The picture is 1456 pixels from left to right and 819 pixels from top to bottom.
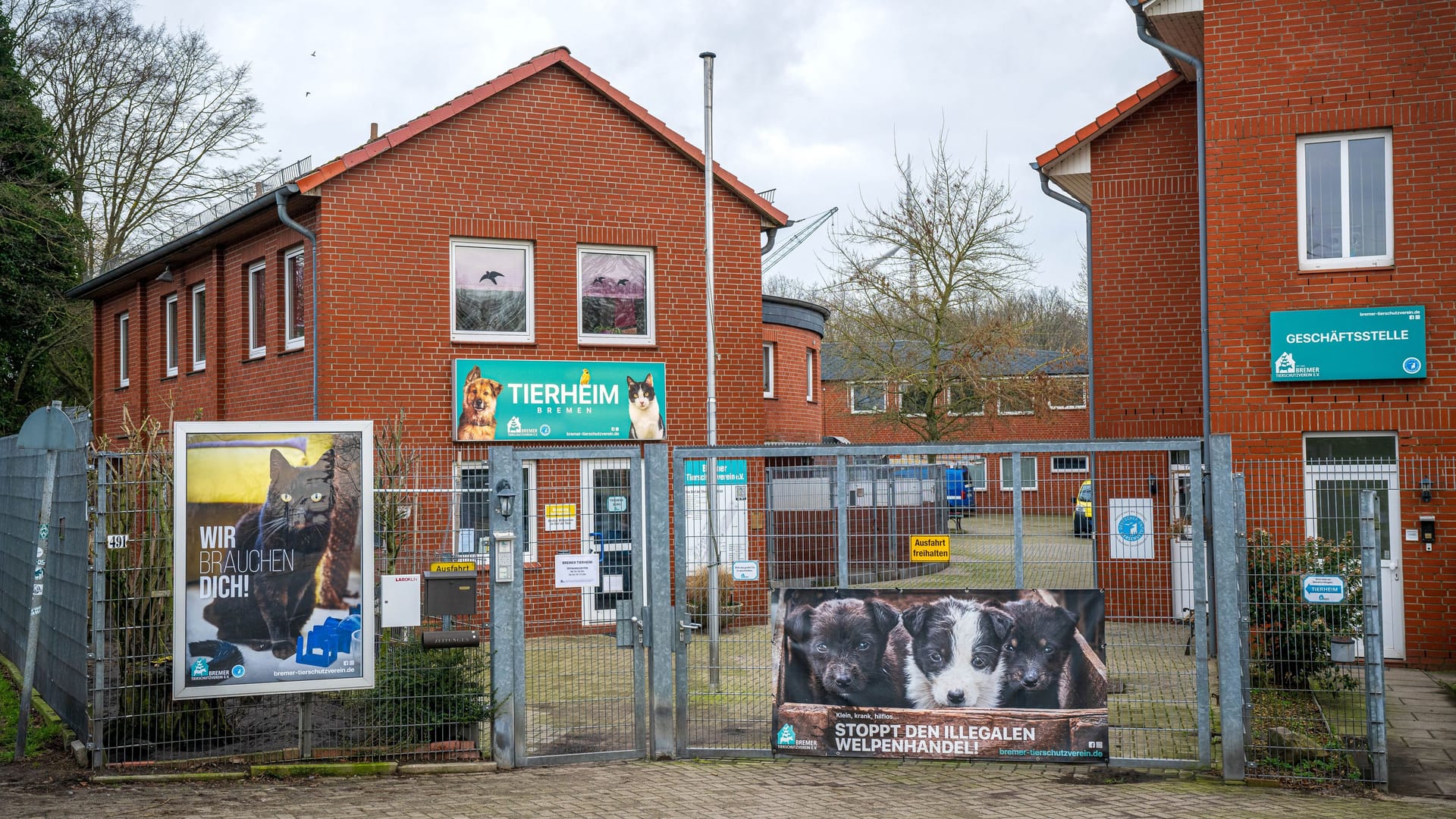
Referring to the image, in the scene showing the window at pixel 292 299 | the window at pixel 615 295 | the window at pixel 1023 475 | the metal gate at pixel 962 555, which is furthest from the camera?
the window at pixel 615 295

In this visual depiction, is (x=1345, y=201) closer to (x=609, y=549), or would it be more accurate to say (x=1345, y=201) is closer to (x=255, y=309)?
(x=609, y=549)

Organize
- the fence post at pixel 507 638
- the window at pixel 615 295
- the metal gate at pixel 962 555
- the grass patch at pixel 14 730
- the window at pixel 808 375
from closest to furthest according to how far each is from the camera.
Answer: the metal gate at pixel 962 555, the fence post at pixel 507 638, the grass patch at pixel 14 730, the window at pixel 615 295, the window at pixel 808 375

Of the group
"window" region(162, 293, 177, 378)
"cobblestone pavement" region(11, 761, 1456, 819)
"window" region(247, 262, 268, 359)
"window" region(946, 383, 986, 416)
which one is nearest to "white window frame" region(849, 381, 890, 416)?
"window" region(946, 383, 986, 416)

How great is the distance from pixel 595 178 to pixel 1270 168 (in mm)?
8400

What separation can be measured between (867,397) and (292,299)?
70.9 ft

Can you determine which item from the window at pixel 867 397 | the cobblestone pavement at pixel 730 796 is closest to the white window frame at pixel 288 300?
the cobblestone pavement at pixel 730 796

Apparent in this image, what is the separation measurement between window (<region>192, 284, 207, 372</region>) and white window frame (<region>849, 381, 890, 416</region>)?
15.5 meters

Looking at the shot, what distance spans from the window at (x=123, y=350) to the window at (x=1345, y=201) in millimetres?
20558

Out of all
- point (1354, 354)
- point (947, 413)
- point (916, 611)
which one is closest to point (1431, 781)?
point (916, 611)

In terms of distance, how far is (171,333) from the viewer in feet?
72.5

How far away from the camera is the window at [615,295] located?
17.3 meters

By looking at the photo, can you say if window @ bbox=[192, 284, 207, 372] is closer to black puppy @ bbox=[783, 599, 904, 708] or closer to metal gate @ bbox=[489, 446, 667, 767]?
metal gate @ bbox=[489, 446, 667, 767]

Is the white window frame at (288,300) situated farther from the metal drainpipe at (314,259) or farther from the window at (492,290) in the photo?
the window at (492,290)

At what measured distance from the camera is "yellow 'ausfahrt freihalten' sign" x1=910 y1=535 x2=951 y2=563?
28.8 feet
